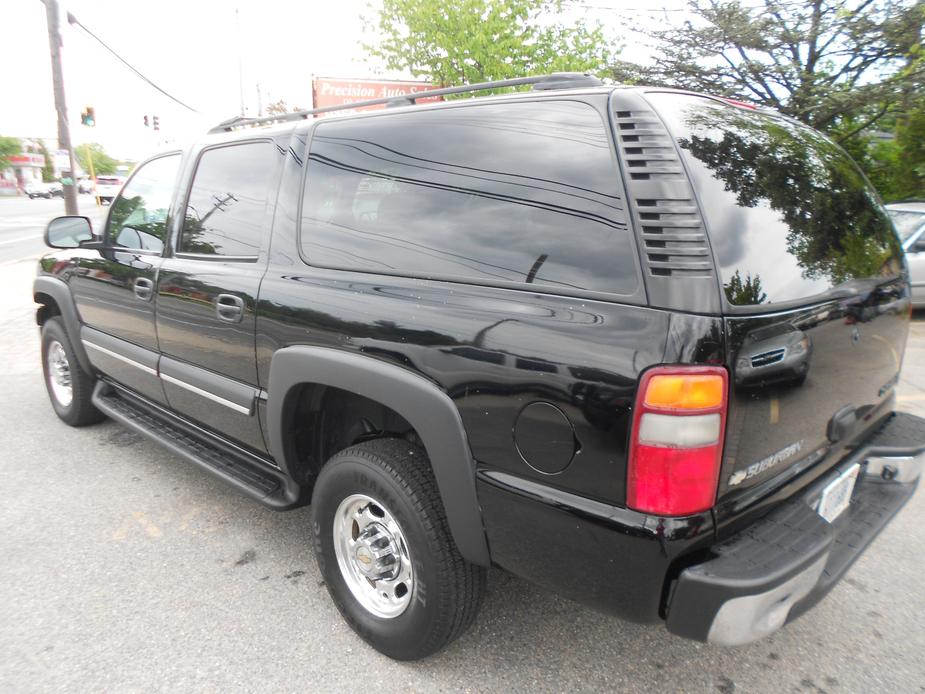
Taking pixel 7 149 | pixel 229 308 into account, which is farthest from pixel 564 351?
pixel 7 149

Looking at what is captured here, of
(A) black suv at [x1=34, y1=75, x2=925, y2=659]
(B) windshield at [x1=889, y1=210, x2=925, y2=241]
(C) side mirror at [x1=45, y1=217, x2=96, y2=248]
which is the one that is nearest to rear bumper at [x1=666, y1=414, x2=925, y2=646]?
(A) black suv at [x1=34, y1=75, x2=925, y2=659]

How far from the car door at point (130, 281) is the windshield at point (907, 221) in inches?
→ 333

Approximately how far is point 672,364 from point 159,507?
2915 mm

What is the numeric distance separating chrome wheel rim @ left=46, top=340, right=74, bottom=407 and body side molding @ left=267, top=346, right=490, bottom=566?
318cm

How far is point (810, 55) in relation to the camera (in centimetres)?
1244

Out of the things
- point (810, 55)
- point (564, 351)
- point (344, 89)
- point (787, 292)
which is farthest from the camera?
point (344, 89)

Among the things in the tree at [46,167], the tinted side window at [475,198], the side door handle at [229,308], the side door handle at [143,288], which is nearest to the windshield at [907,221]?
the tinted side window at [475,198]

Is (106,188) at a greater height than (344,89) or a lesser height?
lesser

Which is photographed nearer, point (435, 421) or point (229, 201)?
point (435, 421)

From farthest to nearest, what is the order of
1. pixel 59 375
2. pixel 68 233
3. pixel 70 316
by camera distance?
pixel 59 375
pixel 70 316
pixel 68 233

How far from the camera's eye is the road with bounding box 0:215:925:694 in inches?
83.5

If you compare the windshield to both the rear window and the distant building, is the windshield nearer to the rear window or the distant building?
the rear window

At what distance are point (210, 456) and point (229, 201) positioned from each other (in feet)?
3.91

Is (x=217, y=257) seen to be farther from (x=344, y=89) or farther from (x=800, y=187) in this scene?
(x=344, y=89)
